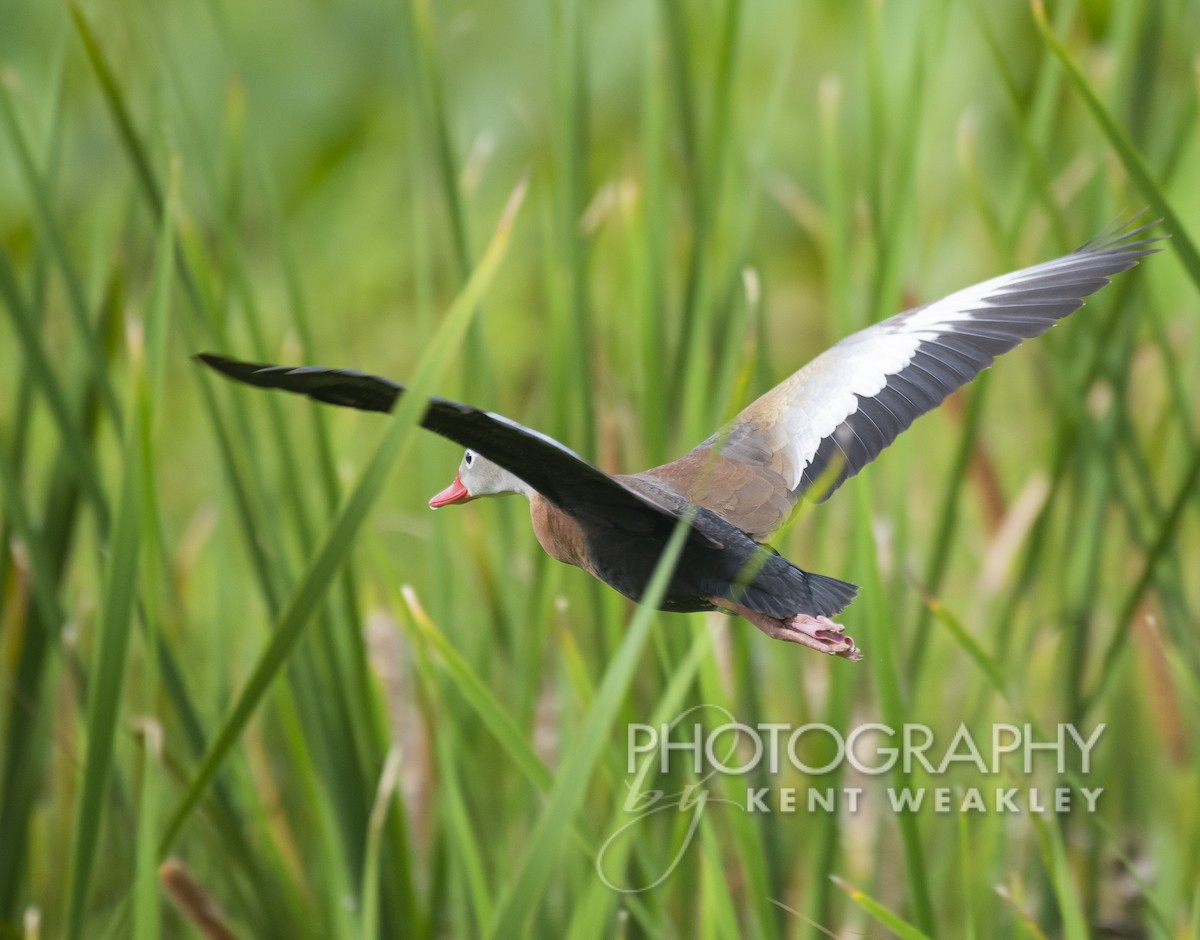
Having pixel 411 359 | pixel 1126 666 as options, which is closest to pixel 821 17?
pixel 411 359

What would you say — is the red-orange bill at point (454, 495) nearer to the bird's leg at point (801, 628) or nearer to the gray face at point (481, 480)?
the gray face at point (481, 480)

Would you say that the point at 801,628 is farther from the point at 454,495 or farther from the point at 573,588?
the point at 573,588

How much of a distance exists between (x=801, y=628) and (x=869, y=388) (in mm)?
185

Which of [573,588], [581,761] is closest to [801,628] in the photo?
[581,761]

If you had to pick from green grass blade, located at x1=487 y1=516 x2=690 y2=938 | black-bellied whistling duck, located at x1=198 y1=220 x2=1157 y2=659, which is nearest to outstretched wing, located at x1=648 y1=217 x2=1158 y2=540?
black-bellied whistling duck, located at x1=198 y1=220 x2=1157 y2=659

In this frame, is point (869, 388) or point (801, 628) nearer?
point (801, 628)

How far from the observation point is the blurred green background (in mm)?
621

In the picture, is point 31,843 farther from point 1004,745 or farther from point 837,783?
point 1004,745

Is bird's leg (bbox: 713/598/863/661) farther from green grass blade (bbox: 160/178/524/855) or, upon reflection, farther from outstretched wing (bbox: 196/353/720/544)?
green grass blade (bbox: 160/178/524/855)

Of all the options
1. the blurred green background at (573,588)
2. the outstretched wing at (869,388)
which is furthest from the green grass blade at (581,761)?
the outstretched wing at (869,388)

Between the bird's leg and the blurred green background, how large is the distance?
32mm

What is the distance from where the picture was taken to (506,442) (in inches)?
16.1

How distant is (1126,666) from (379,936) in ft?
1.97

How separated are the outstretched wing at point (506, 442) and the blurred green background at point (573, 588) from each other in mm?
19
